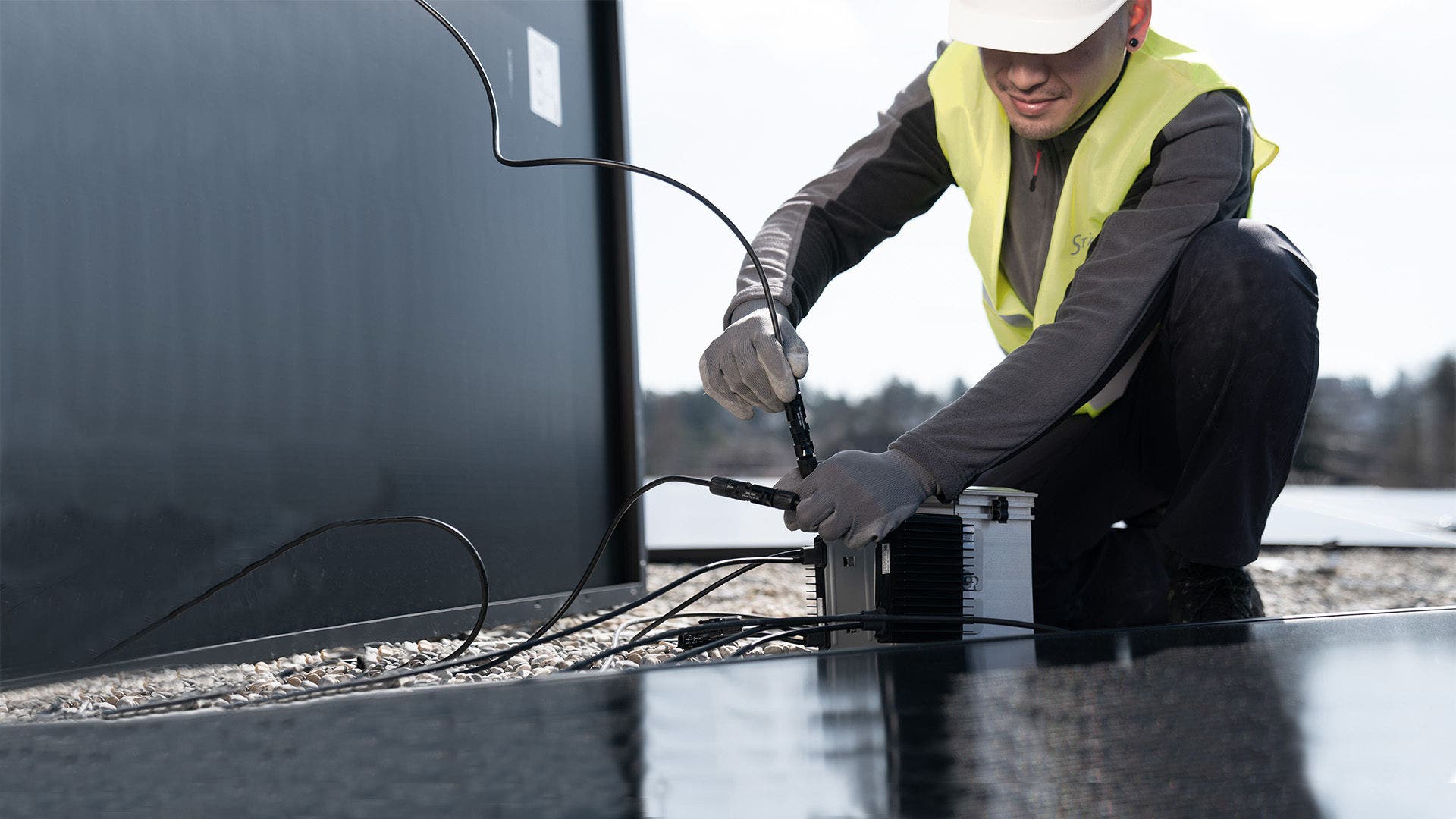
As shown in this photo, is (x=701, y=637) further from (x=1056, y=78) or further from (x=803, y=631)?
(x=1056, y=78)

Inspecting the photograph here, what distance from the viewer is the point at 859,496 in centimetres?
120

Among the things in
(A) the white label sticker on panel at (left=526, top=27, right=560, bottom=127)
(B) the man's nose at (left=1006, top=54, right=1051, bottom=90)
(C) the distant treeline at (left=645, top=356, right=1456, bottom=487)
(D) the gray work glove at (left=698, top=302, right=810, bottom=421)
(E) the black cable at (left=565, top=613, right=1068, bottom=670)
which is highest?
(A) the white label sticker on panel at (left=526, top=27, right=560, bottom=127)

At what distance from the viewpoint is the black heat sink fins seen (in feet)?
3.90

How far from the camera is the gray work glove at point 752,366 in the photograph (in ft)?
4.36

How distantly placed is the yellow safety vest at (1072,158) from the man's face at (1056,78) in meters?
0.04

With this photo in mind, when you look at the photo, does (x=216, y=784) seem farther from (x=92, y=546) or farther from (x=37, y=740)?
(x=92, y=546)

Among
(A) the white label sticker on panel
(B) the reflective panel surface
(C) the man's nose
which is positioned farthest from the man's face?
(A) the white label sticker on panel

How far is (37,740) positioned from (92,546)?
79 cm

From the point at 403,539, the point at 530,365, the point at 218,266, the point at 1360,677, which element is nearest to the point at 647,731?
the point at 1360,677

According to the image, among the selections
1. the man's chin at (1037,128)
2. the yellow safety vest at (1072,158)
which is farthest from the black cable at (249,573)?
the man's chin at (1037,128)

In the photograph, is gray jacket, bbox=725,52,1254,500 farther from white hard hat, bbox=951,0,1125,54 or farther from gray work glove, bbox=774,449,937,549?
white hard hat, bbox=951,0,1125,54

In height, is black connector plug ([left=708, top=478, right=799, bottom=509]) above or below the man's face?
below

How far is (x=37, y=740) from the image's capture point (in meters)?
0.64

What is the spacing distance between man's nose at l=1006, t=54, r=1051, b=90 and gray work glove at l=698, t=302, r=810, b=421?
0.47 meters
